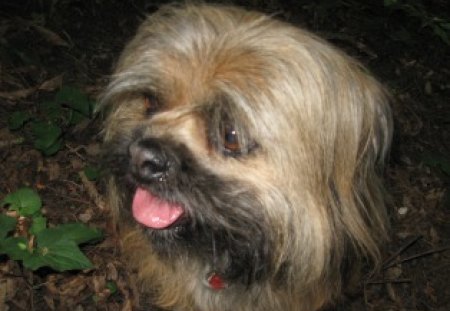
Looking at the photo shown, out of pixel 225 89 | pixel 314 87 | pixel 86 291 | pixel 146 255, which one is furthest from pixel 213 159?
pixel 86 291

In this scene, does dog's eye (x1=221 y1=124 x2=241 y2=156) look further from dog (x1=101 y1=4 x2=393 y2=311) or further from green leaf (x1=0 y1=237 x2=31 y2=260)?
green leaf (x1=0 y1=237 x2=31 y2=260)

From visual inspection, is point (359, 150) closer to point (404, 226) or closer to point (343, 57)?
point (343, 57)

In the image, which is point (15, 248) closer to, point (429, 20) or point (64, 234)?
point (64, 234)

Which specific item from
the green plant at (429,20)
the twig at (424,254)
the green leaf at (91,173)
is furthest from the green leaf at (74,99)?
the twig at (424,254)

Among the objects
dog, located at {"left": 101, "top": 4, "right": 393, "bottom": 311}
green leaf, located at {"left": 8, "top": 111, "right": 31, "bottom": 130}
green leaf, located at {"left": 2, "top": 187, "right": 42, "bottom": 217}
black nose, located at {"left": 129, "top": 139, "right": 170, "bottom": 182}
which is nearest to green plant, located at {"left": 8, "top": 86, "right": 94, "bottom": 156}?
green leaf, located at {"left": 8, "top": 111, "right": 31, "bottom": 130}

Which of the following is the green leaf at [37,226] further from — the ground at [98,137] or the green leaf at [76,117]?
the green leaf at [76,117]

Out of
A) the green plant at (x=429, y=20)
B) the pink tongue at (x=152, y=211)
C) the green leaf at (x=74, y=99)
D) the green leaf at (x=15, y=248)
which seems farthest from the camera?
the green leaf at (x=74, y=99)
